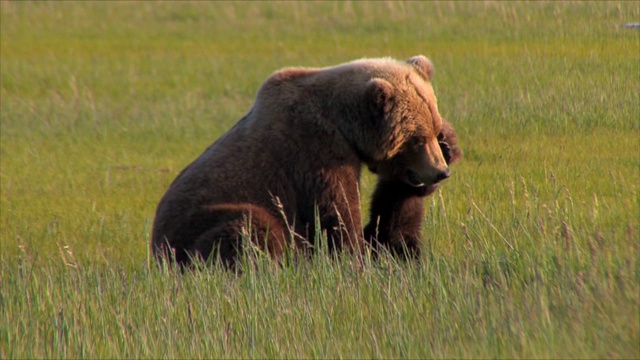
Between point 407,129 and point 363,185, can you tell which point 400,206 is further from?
point 363,185

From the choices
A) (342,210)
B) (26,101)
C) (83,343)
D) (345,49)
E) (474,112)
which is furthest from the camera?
(345,49)

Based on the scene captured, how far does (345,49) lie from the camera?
52.0ft

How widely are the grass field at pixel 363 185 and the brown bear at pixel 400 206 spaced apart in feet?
0.82

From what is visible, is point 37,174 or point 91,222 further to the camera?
point 37,174

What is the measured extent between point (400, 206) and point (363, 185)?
103 inches

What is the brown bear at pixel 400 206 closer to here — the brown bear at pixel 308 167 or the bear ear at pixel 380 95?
the brown bear at pixel 308 167

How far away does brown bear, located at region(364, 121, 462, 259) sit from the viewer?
6.11m

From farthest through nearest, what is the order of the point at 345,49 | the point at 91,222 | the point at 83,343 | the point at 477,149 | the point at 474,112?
the point at 345,49 → the point at 474,112 → the point at 477,149 → the point at 91,222 → the point at 83,343

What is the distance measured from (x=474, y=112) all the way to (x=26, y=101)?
5846 mm

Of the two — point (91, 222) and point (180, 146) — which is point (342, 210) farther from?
point (180, 146)

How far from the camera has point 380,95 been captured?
588 cm

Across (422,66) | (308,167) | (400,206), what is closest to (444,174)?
(400,206)

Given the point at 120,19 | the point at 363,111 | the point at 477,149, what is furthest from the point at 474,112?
the point at 120,19

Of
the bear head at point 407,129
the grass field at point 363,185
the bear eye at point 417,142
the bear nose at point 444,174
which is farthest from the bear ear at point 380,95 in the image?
the grass field at point 363,185
